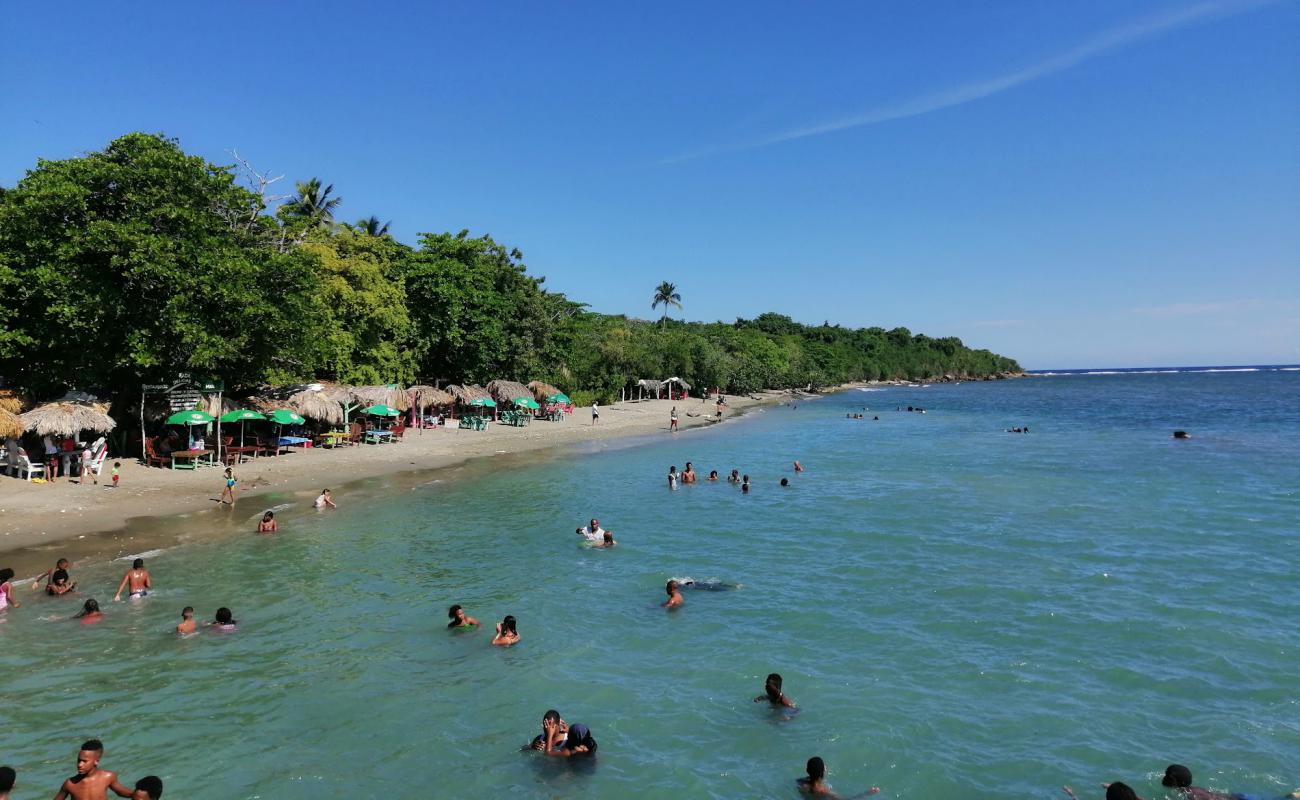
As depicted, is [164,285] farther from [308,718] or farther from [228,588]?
[308,718]

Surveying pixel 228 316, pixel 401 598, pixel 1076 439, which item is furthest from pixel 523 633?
pixel 1076 439

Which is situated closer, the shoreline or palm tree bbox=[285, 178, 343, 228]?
the shoreline

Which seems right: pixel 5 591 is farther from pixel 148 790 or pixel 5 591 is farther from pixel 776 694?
pixel 776 694

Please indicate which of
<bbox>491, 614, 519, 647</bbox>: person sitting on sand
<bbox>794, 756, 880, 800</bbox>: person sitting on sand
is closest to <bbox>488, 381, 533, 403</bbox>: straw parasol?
<bbox>491, 614, 519, 647</bbox>: person sitting on sand

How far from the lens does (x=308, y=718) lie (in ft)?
32.6

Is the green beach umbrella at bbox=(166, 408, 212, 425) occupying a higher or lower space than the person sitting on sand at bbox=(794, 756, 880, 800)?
higher

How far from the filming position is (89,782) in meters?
7.30

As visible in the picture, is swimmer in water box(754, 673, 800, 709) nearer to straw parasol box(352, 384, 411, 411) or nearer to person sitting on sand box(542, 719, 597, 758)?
person sitting on sand box(542, 719, 597, 758)

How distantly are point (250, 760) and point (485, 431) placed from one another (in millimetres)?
34580

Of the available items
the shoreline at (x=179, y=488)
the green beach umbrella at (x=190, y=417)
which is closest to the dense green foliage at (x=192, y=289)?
the green beach umbrella at (x=190, y=417)

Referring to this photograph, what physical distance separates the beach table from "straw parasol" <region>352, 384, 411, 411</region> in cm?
844

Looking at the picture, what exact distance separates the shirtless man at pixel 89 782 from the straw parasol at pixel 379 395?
95.5 ft

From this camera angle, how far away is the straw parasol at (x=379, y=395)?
116 ft

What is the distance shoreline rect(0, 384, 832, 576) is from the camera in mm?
17469
